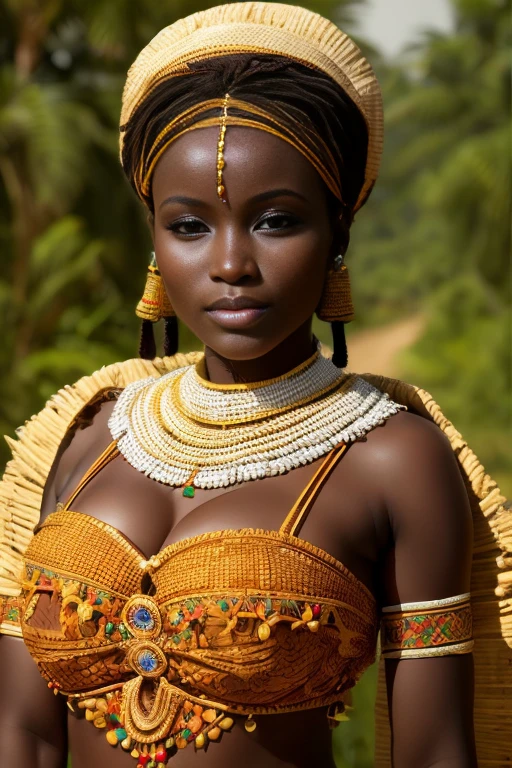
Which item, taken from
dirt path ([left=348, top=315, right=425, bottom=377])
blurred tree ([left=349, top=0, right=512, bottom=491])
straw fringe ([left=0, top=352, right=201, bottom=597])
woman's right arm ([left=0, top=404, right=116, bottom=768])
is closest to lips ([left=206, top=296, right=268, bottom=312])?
woman's right arm ([left=0, top=404, right=116, bottom=768])

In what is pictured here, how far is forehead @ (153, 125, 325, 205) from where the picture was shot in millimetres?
2252

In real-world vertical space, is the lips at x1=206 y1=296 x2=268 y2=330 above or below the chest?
above

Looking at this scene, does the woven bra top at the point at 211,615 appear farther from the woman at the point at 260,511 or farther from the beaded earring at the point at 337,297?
the beaded earring at the point at 337,297

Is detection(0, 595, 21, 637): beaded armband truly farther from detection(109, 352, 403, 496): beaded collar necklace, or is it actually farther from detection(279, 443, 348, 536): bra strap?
detection(279, 443, 348, 536): bra strap

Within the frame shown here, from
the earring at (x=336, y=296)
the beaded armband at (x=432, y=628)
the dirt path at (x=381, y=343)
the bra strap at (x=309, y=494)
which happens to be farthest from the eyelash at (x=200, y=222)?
the dirt path at (x=381, y=343)

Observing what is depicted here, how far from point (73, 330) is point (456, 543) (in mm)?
10169

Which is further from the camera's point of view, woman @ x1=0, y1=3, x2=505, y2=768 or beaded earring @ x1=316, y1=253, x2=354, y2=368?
beaded earring @ x1=316, y1=253, x2=354, y2=368

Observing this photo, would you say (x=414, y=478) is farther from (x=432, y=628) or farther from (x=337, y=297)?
(x=337, y=297)

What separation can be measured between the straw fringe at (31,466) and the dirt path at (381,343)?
1186 inches

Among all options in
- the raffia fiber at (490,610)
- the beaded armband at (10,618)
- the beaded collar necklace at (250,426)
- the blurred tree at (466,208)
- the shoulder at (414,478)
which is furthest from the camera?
the blurred tree at (466,208)

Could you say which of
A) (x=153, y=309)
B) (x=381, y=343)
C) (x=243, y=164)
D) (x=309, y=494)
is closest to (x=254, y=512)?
→ (x=309, y=494)

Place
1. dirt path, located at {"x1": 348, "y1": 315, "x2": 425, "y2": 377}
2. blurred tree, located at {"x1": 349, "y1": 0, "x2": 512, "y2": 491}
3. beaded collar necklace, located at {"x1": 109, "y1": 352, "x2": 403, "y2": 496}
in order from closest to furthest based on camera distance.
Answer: beaded collar necklace, located at {"x1": 109, "y1": 352, "x2": 403, "y2": 496} < blurred tree, located at {"x1": 349, "y1": 0, "x2": 512, "y2": 491} < dirt path, located at {"x1": 348, "y1": 315, "x2": 425, "y2": 377}

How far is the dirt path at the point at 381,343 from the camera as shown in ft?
116

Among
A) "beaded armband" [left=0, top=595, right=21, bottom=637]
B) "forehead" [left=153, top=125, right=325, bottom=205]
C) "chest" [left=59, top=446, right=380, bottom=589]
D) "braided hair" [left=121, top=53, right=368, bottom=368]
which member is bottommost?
"beaded armband" [left=0, top=595, right=21, bottom=637]
